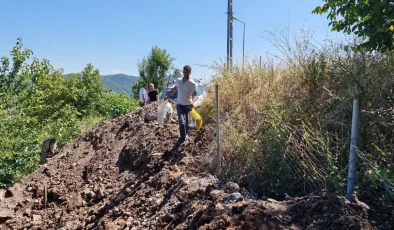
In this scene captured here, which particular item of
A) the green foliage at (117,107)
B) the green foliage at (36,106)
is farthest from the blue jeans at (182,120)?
the green foliage at (117,107)

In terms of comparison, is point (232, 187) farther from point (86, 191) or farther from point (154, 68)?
point (154, 68)

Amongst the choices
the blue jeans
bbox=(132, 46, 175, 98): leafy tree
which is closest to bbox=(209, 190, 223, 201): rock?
the blue jeans

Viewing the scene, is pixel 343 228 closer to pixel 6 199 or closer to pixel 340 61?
pixel 340 61

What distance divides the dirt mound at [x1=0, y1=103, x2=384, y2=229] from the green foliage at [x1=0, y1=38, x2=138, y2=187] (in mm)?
1476

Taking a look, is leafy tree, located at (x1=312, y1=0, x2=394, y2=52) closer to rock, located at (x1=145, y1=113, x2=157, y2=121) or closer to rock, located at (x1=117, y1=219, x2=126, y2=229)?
rock, located at (x1=117, y1=219, x2=126, y2=229)

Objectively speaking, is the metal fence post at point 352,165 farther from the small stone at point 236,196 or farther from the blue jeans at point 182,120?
the blue jeans at point 182,120

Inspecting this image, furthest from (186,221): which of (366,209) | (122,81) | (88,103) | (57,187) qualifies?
(122,81)

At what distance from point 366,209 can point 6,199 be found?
559cm

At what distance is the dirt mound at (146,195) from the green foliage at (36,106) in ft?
4.84

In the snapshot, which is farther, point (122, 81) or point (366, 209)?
point (122, 81)

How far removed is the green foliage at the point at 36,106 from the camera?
867 centimetres

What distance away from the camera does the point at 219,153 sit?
4582mm

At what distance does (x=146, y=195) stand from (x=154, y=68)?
2702cm

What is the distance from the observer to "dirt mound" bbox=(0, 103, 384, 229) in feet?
9.92
